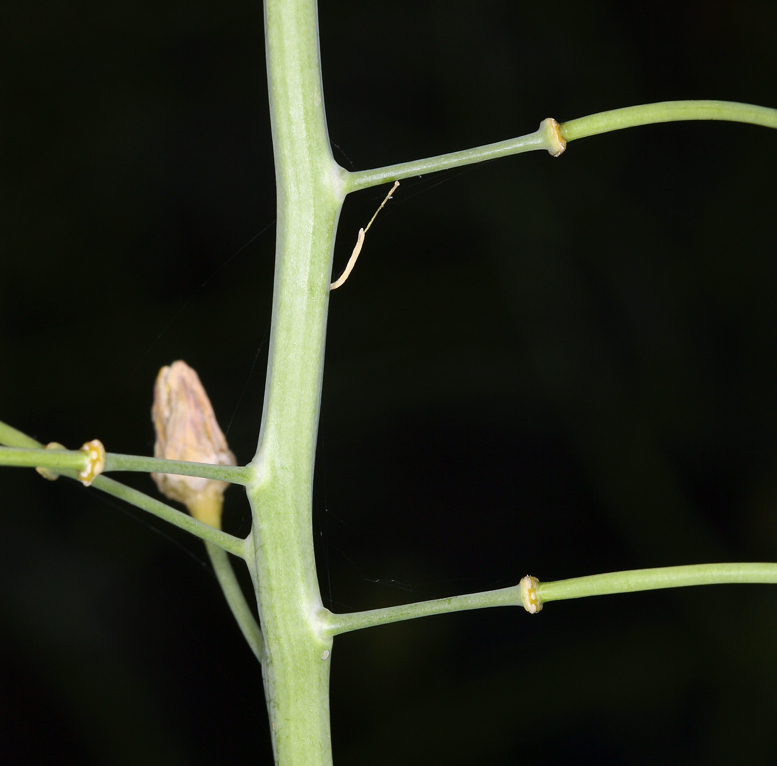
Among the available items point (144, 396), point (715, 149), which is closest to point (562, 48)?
point (715, 149)

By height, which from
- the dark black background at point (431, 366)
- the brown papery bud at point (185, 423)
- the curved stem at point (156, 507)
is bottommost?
the curved stem at point (156, 507)

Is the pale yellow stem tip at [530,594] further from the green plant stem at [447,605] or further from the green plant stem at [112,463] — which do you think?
the green plant stem at [112,463]

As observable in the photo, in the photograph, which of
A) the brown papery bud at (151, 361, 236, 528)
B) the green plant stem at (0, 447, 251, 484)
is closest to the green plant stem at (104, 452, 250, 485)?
the green plant stem at (0, 447, 251, 484)

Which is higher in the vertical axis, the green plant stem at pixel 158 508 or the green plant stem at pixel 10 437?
the green plant stem at pixel 10 437

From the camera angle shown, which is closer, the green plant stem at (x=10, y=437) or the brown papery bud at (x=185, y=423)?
the green plant stem at (x=10, y=437)

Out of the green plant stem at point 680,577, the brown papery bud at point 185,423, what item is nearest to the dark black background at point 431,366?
the brown papery bud at point 185,423

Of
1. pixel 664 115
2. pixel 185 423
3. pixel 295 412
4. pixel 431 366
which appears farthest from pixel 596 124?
pixel 431 366


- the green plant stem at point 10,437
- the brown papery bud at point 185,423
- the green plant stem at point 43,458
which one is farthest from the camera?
the brown papery bud at point 185,423
